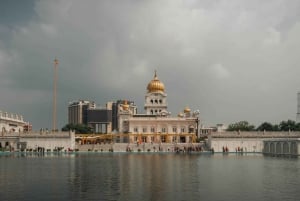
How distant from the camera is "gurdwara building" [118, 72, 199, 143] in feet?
310

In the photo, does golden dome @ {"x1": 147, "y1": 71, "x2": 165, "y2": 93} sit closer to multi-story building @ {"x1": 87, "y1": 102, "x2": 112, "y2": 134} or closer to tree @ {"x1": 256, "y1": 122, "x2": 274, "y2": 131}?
tree @ {"x1": 256, "y1": 122, "x2": 274, "y2": 131}

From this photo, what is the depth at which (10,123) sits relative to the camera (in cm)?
10169

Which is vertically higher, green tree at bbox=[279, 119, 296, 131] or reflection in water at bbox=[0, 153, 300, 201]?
green tree at bbox=[279, 119, 296, 131]

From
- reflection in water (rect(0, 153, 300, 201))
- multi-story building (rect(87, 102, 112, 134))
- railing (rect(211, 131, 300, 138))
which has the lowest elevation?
reflection in water (rect(0, 153, 300, 201))

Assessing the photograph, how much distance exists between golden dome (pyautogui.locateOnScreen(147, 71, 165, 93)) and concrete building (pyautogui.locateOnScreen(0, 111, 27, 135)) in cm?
3261

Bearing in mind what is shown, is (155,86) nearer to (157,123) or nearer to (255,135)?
(157,123)

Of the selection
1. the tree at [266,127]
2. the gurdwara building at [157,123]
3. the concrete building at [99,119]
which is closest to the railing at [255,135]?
the gurdwara building at [157,123]

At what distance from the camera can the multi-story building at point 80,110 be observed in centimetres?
17630

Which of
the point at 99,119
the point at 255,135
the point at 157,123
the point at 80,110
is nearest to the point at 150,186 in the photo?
the point at 255,135

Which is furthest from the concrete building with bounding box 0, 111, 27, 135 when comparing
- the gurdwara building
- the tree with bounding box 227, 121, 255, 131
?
the tree with bounding box 227, 121, 255, 131

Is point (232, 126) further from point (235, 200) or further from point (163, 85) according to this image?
point (235, 200)

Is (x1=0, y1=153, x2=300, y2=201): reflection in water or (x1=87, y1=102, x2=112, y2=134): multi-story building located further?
(x1=87, y1=102, x2=112, y2=134): multi-story building

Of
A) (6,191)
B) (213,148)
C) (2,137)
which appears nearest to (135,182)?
(6,191)

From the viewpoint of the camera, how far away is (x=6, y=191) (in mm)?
23031
